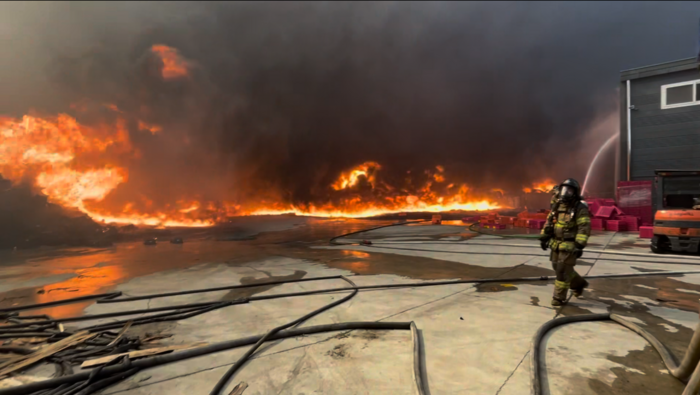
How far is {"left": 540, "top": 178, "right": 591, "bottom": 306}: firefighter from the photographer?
5125 mm

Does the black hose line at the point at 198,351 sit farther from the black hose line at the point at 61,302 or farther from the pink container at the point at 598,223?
the pink container at the point at 598,223

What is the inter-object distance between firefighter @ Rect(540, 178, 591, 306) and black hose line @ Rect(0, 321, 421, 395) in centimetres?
293

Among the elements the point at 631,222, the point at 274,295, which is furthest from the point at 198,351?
the point at 631,222

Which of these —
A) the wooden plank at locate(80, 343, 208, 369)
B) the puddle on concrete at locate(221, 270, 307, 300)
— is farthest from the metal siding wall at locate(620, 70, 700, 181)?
the wooden plank at locate(80, 343, 208, 369)

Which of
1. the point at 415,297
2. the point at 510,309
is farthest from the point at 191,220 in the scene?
the point at 510,309

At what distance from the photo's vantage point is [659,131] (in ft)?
56.0

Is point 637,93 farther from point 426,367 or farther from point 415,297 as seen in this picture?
point 426,367

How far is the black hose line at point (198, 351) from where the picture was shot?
3.10 metres

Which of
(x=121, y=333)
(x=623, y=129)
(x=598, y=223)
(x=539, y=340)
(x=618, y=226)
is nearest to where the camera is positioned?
(x=539, y=340)

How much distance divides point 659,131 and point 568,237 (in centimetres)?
1842

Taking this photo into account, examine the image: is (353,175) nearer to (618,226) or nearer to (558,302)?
(618,226)

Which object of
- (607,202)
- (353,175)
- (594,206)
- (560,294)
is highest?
(353,175)

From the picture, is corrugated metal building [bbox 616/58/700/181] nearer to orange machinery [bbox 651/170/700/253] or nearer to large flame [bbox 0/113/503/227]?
orange machinery [bbox 651/170/700/253]

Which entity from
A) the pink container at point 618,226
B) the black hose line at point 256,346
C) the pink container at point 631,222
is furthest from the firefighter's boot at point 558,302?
the pink container at point 631,222
